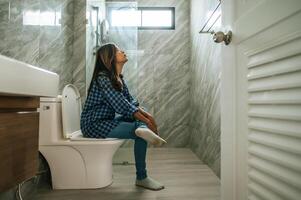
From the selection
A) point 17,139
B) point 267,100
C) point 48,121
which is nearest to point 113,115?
point 48,121

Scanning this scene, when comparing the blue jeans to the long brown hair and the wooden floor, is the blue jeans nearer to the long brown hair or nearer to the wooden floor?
the wooden floor

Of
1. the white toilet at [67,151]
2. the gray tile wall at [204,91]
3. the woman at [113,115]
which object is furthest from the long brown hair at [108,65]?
the gray tile wall at [204,91]

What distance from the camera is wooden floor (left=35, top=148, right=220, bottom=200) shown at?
1.61 metres

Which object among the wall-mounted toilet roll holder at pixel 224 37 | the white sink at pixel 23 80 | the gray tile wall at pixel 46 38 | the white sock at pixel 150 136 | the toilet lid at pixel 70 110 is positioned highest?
the gray tile wall at pixel 46 38

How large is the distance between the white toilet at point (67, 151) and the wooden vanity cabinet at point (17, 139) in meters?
0.59

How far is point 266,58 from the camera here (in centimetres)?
64

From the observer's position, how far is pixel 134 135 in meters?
1.74

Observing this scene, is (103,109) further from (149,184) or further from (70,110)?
(149,184)

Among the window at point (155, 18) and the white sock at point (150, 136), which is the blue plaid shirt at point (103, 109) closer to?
the white sock at point (150, 136)

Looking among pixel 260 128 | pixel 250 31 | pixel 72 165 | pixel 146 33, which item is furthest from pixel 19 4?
pixel 146 33

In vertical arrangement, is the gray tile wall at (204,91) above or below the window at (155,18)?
below

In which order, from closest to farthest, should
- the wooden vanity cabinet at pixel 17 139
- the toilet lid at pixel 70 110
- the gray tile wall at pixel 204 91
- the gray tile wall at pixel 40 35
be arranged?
the wooden vanity cabinet at pixel 17 139 < the gray tile wall at pixel 40 35 < the toilet lid at pixel 70 110 < the gray tile wall at pixel 204 91

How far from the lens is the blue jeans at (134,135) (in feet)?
5.68

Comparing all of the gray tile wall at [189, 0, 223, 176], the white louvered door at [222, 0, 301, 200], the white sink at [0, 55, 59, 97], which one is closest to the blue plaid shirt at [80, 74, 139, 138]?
the white sink at [0, 55, 59, 97]
